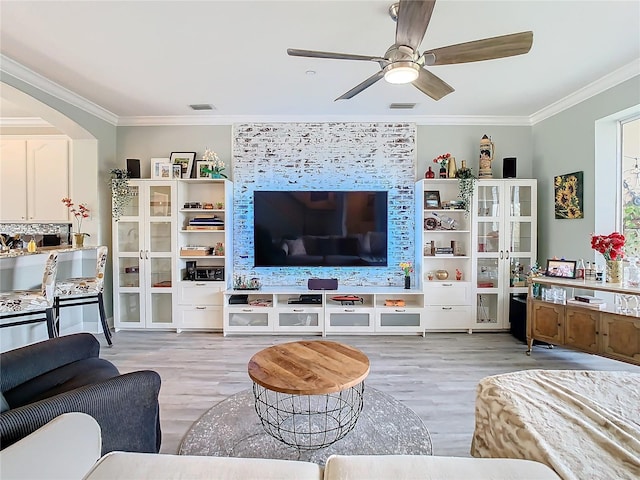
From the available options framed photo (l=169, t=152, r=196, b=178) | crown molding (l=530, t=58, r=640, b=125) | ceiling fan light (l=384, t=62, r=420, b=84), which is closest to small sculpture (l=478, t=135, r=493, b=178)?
crown molding (l=530, t=58, r=640, b=125)

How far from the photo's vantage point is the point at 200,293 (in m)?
4.09

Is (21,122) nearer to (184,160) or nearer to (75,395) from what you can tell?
(184,160)

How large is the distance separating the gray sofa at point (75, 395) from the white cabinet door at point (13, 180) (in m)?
3.36

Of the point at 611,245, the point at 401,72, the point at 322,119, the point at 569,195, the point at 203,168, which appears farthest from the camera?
the point at 322,119

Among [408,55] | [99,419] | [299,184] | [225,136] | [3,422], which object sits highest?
[225,136]

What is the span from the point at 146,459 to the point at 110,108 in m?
4.31

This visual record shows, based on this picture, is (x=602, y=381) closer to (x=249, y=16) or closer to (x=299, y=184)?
(x=249, y=16)

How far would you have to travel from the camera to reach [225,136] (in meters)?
4.34

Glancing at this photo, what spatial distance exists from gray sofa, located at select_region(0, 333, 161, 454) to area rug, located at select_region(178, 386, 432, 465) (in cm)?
40

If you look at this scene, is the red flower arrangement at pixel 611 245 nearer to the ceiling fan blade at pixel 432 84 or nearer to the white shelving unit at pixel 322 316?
the white shelving unit at pixel 322 316

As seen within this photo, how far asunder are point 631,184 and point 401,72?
301 centimetres

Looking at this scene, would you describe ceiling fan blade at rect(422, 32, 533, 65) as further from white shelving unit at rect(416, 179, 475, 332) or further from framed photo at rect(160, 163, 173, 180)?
framed photo at rect(160, 163, 173, 180)

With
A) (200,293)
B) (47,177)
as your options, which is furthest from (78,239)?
(200,293)

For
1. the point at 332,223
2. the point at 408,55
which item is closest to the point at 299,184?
the point at 332,223
